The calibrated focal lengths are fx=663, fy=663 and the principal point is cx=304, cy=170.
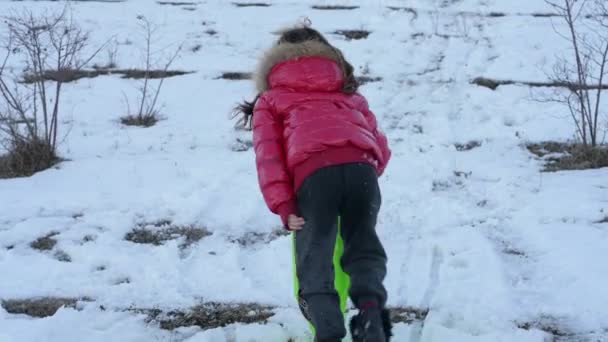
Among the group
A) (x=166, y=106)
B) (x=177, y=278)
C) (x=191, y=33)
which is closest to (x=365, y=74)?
(x=166, y=106)

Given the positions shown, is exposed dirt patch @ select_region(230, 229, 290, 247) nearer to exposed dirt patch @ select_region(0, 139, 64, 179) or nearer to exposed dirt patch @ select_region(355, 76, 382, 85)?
exposed dirt patch @ select_region(0, 139, 64, 179)

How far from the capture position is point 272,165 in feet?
9.84

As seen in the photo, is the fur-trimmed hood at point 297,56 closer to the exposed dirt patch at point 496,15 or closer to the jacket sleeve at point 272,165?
the jacket sleeve at point 272,165

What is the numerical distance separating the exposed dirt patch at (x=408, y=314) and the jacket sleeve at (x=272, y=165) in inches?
41.6

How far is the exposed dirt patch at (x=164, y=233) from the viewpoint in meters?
4.86

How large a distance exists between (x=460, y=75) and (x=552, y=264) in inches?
208

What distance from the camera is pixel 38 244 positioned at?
4816 millimetres

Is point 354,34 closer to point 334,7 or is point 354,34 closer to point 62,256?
point 334,7

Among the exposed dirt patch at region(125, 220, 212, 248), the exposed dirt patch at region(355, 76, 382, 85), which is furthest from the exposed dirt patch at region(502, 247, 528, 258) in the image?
the exposed dirt patch at region(355, 76, 382, 85)

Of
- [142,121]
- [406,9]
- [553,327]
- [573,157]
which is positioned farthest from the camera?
[406,9]

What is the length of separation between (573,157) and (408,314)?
3347 millimetres

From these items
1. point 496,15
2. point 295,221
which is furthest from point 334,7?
point 295,221

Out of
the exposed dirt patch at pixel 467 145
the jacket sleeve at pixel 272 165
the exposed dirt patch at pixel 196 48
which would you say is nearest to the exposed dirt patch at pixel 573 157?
the exposed dirt patch at pixel 467 145

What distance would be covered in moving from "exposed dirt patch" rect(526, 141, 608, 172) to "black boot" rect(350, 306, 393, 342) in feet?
12.5
